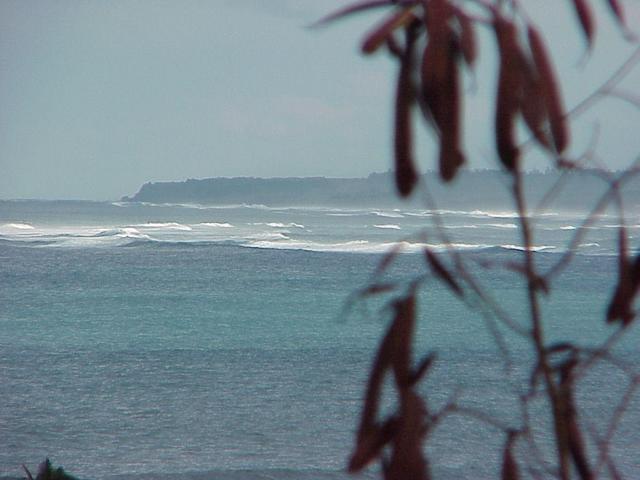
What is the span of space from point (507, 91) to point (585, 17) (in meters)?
0.17

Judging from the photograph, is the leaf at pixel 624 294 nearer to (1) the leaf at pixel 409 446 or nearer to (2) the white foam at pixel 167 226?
(1) the leaf at pixel 409 446

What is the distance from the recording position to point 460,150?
3.46ft

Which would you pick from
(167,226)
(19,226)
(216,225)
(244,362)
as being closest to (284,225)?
(216,225)

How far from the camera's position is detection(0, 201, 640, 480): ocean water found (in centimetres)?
541

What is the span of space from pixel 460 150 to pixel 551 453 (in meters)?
4.72

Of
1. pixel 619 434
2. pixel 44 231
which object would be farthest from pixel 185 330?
pixel 44 231

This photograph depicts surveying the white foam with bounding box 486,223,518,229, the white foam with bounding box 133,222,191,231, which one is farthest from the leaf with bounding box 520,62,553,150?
the white foam with bounding box 133,222,191,231

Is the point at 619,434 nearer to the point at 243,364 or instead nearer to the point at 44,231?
the point at 243,364

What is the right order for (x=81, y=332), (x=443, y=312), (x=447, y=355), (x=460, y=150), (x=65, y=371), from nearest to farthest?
1. (x=460, y=150)
2. (x=65, y=371)
3. (x=447, y=355)
4. (x=81, y=332)
5. (x=443, y=312)

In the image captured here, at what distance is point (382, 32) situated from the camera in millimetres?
1062

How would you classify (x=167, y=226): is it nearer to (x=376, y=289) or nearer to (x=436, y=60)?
(x=376, y=289)

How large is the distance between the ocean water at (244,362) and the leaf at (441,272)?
0.10 feet

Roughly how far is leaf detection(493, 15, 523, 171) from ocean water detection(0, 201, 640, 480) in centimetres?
12

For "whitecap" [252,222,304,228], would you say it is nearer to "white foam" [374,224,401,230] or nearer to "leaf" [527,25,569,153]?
"white foam" [374,224,401,230]
